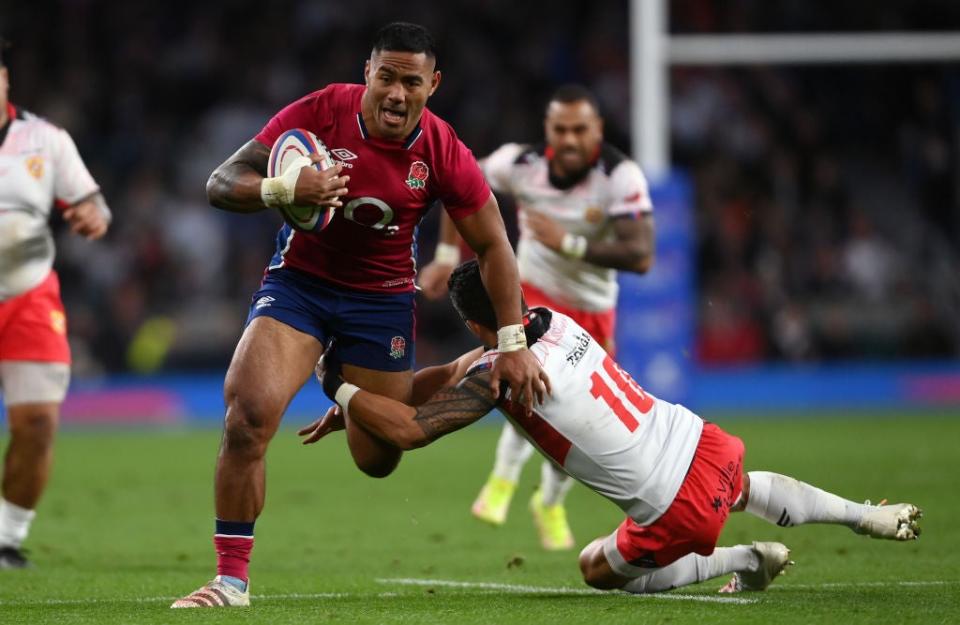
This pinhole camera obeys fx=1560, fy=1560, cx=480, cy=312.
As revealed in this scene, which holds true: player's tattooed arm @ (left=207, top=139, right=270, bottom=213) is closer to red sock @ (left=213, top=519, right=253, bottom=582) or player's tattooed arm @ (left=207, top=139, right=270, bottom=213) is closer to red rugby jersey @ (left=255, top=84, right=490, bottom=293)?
red rugby jersey @ (left=255, top=84, right=490, bottom=293)

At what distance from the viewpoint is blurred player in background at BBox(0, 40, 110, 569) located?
328 inches

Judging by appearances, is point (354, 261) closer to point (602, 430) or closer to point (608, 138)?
point (602, 430)

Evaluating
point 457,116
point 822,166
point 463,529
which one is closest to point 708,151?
point 822,166

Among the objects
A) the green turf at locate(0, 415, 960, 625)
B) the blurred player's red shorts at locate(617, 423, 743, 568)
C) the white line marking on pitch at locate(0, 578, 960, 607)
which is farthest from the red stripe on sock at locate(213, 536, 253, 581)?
the blurred player's red shorts at locate(617, 423, 743, 568)

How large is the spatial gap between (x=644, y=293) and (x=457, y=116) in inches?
263

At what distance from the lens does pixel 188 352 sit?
20.5m

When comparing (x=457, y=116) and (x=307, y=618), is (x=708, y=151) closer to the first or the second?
(x=457, y=116)

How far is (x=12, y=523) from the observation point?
850 centimetres

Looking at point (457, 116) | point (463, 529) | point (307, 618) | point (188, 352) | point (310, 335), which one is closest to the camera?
point (307, 618)

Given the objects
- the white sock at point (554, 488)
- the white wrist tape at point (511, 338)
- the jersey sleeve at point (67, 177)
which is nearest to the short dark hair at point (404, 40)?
the white wrist tape at point (511, 338)

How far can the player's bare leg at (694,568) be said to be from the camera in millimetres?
6676

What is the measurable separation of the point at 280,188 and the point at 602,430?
161 cm

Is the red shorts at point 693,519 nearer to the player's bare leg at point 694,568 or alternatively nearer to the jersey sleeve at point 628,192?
the player's bare leg at point 694,568

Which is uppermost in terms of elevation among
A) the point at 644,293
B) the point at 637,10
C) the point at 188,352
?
the point at 637,10
